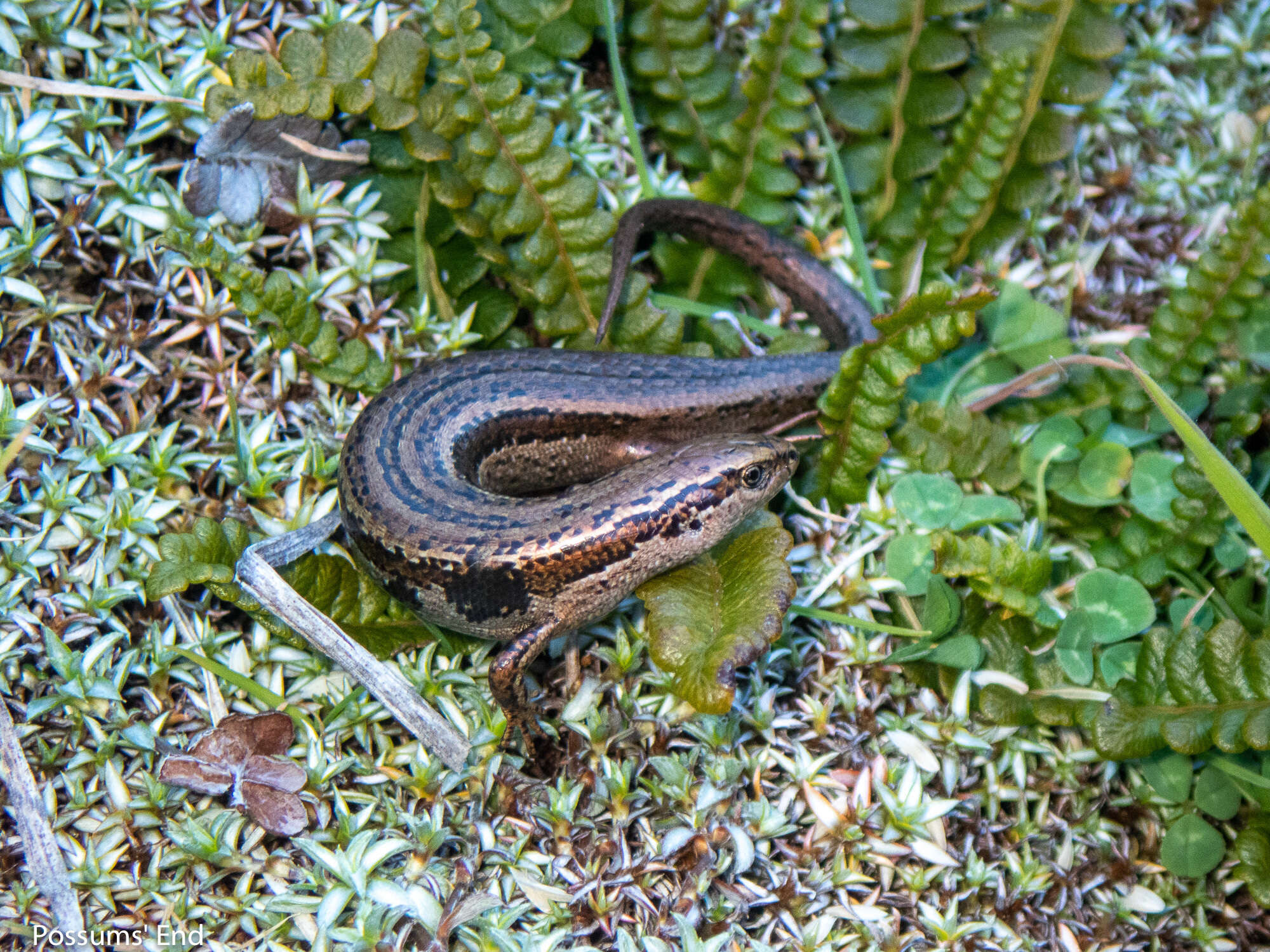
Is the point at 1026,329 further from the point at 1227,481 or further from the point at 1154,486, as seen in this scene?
the point at 1227,481

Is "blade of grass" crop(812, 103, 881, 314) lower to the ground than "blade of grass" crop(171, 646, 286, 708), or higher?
higher

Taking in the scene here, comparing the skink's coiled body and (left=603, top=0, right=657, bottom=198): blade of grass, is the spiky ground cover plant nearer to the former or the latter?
→ (left=603, top=0, right=657, bottom=198): blade of grass

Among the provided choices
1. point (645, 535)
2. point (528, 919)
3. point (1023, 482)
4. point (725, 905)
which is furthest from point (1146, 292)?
point (528, 919)

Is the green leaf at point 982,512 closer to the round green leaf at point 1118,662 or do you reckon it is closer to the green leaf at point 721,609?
the round green leaf at point 1118,662

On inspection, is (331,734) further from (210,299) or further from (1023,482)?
(1023,482)

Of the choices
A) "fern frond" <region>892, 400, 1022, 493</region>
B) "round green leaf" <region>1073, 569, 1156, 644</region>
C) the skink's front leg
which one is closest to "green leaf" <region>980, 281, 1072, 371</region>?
"fern frond" <region>892, 400, 1022, 493</region>

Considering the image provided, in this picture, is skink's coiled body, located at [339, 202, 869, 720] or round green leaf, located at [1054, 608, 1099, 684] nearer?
skink's coiled body, located at [339, 202, 869, 720]
